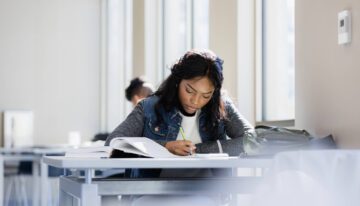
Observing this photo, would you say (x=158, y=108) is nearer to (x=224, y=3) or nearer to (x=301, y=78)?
(x=301, y=78)

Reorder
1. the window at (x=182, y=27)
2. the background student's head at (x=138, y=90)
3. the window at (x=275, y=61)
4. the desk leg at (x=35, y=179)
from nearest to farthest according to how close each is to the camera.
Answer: the window at (x=275, y=61)
the background student's head at (x=138, y=90)
the window at (x=182, y=27)
the desk leg at (x=35, y=179)

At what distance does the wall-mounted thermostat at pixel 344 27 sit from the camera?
2.66m

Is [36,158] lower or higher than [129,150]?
lower

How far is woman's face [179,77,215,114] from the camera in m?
3.00

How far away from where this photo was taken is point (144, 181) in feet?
7.63

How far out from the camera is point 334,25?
281 cm

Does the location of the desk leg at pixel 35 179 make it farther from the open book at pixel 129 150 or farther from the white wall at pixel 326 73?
the open book at pixel 129 150

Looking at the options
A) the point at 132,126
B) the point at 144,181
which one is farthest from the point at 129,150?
the point at 132,126

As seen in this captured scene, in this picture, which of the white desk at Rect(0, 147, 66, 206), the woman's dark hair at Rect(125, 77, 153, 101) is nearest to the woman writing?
the woman's dark hair at Rect(125, 77, 153, 101)

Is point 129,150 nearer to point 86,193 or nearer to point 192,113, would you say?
point 86,193

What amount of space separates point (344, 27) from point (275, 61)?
207 centimetres

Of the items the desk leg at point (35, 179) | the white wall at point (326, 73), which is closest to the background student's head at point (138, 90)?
the desk leg at point (35, 179)

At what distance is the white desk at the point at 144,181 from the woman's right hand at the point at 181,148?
0.21 m

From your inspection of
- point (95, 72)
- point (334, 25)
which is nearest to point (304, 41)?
point (334, 25)
